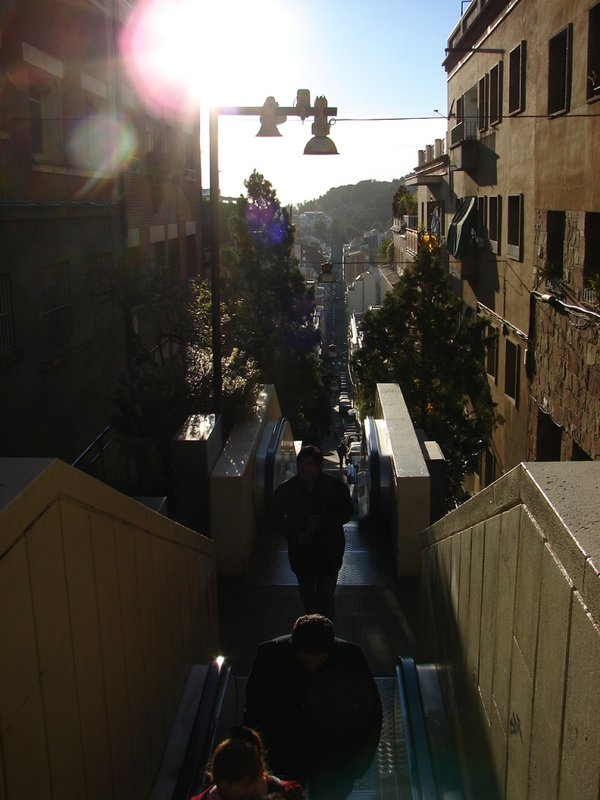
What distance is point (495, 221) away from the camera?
2295 cm

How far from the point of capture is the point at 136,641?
14.1 feet

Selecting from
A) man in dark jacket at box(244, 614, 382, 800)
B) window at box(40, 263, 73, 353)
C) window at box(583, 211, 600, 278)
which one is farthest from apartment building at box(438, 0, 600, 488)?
man in dark jacket at box(244, 614, 382, 800)

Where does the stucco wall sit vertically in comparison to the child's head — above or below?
above

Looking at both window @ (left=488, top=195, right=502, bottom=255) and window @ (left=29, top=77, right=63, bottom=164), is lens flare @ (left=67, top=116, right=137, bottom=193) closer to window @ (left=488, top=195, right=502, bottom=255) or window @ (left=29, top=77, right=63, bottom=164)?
window @ (left=29, top=77, right=63, bottom=164)

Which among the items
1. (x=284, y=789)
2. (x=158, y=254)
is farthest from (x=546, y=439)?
(x=284, y=789)

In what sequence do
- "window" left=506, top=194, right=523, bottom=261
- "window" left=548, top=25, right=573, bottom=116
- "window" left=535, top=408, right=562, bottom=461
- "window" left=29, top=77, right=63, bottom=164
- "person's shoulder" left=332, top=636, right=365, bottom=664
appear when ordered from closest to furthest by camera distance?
"person's shoulder" left=332, top=636, right=365, bottom=664, "window" left=29, top=77, right=63, bottom=164, "window" left=548, top=25, right=573, bottom=116, "window" left=535, top=408, right=562, bottom=461, "window" left=506, top=194, right=523, bottom=261

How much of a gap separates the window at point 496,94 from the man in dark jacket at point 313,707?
1971 cm

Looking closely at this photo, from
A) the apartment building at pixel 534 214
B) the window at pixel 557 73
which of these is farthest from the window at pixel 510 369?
the window at pixel 557 73

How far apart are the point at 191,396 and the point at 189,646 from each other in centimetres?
487

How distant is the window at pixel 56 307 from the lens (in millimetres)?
14227

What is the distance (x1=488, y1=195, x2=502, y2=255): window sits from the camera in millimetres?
22453

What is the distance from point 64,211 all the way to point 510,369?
459 inches

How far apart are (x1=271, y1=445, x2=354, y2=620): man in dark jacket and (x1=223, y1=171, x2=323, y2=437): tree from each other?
2095 centimetres

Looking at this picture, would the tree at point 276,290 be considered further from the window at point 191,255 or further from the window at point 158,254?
the window at point 158,254
